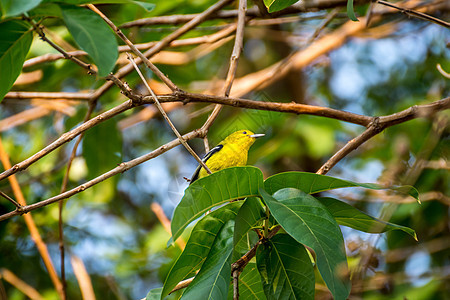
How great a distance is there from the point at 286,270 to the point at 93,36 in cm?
85

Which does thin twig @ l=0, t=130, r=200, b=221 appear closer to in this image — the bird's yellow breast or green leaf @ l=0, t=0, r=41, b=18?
green leaf @ l=0, t=0, r=41, b=18

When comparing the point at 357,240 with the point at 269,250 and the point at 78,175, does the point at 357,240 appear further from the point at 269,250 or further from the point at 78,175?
the point at 78,175

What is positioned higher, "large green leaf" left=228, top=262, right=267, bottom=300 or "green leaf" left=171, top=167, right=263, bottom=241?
"green leaf" left=171, top=167, right=263, bottom=241

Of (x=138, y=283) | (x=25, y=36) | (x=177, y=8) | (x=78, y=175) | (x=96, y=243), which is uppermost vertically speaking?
(x=25, y=36)

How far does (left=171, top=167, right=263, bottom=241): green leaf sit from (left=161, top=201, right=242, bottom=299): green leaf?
0.11 meters

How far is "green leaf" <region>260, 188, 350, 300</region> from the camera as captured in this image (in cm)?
123

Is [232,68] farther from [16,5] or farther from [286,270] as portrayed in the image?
[16,5]

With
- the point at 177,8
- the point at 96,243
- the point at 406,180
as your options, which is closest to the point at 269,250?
the point at 406,180

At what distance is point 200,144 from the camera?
15.7ft

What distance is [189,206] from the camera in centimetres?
133

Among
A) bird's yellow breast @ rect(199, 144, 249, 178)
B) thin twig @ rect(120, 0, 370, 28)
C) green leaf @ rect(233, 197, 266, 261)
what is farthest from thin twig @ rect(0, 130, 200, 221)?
bird's yellow breast @ rect(199, 144, 249, 178)

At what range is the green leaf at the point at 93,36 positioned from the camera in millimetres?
1271

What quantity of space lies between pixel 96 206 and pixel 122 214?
0.72 meters

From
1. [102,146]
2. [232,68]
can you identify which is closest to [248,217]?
[232,68]
